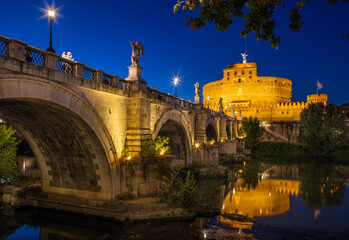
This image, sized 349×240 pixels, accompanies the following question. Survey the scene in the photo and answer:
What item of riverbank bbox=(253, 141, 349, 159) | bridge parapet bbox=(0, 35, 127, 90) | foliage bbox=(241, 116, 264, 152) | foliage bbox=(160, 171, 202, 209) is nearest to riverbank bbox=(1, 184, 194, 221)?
foliage bbox=(160, 171, 202, 209)

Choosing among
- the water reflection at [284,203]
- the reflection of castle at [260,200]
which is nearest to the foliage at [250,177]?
the water reflection at [284,203]

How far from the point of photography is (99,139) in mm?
12344

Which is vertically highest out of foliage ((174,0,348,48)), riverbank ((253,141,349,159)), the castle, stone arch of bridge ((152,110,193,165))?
the castle

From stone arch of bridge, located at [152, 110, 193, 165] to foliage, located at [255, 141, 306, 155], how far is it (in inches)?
1083

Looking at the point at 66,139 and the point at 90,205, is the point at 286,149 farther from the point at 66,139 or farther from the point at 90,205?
the point at 66,139

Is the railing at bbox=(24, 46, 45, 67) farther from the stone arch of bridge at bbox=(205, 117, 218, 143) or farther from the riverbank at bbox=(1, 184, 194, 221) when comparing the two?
the stone arch of bridge at bbox=(205, 117, 218, 143)

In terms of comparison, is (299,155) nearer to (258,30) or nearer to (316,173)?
(316,173)

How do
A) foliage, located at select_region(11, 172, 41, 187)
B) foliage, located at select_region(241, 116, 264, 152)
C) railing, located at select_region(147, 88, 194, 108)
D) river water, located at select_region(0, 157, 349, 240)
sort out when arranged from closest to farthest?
river water, located at select_region(0, 157, 349, 240), foliage, located at select_region(11, 172, 41, 187), railing, located at select_region(147, 88, 194, 108), foliage, located at select_region(241, 116, 264, 152)

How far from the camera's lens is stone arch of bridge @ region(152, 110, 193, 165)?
22156mm

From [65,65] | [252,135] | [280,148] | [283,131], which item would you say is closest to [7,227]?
[65,65]

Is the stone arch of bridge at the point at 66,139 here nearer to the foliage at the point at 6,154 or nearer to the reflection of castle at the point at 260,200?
the foliage at the point at 6,154

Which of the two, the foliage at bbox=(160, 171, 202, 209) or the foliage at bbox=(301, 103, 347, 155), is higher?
the foliage at bbox=(301, 103, 347, 155)

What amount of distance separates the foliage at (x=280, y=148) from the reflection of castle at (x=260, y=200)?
23.7 meters

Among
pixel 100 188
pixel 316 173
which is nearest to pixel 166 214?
pixel 100 188
